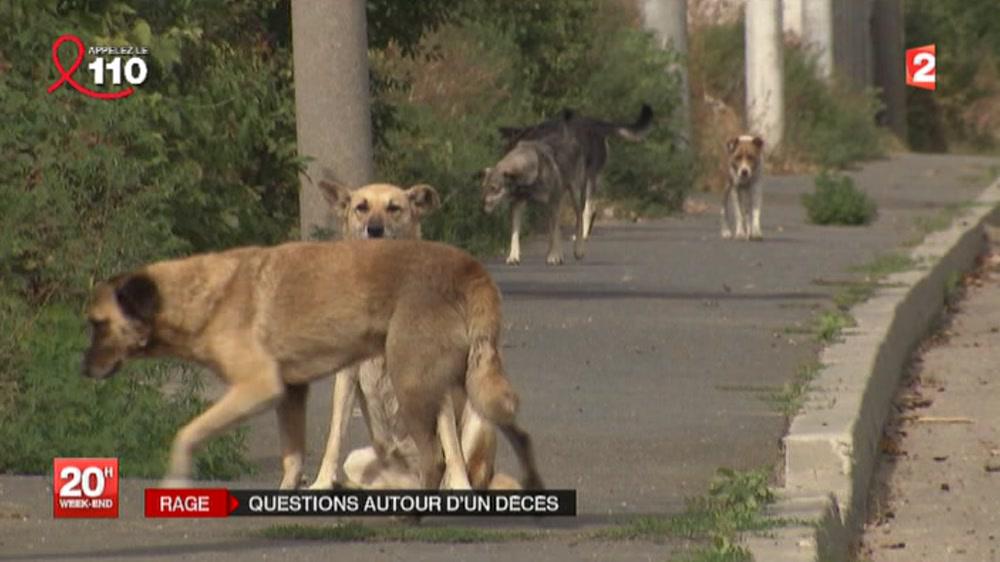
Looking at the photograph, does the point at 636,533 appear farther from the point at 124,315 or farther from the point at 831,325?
the point at 831,325

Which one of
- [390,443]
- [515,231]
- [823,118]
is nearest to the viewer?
[390,443]

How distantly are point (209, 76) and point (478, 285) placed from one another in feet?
21.0

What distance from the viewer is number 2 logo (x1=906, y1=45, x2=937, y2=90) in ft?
167

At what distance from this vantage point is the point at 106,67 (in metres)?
12.3

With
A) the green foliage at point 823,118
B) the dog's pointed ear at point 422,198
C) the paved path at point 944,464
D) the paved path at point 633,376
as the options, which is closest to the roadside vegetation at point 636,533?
the paved path at point 633,376

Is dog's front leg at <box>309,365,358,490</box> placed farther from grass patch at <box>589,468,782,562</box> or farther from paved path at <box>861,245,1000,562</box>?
paved path at <box>861,245,1000,562</box>

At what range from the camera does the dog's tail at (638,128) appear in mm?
23858

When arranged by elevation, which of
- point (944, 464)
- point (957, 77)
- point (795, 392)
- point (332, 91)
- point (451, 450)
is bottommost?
point (944, 464)

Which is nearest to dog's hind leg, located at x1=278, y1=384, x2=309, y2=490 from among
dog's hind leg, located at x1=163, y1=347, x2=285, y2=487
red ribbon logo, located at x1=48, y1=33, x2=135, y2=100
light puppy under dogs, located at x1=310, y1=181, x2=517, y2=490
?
dog's hind leg, located at x1=163, y1=347, x2=285, y2=487

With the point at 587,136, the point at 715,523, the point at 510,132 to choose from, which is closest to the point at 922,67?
the point at 587,136

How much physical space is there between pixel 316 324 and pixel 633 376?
5250 millimetres

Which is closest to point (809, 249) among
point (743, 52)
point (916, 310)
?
point (916, 310)

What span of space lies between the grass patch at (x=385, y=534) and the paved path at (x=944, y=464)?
175 centimetres

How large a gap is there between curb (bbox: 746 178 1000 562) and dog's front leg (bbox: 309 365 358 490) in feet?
4.85
